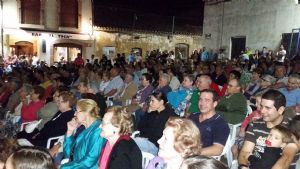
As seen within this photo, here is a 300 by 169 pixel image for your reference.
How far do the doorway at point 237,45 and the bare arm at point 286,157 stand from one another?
53.1 ft

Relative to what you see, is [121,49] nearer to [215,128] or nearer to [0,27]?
[0,27]

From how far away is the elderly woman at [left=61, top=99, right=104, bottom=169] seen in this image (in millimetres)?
3492

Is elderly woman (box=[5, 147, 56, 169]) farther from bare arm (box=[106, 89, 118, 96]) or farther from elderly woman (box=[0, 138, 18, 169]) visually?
bare arm (box=[106, 89, 118, 96])

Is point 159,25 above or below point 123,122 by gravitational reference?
above

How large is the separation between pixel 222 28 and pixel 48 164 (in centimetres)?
1882

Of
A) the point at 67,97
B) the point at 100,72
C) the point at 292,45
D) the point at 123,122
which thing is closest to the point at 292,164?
the point at 123,122

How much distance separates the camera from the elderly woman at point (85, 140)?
3492mm

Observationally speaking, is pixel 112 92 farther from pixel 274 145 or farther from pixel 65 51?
pixel 65 51

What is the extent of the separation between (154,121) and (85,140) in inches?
48.1

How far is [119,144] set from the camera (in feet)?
10.1

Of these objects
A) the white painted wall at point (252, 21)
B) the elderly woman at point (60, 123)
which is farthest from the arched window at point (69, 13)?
the elderly woman at point (60, 123)

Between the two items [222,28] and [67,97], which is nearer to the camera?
[67,97]

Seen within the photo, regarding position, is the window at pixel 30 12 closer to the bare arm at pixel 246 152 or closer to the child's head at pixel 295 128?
the bare arm at pixel 246 152

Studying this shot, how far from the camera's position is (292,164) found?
2.97 m
